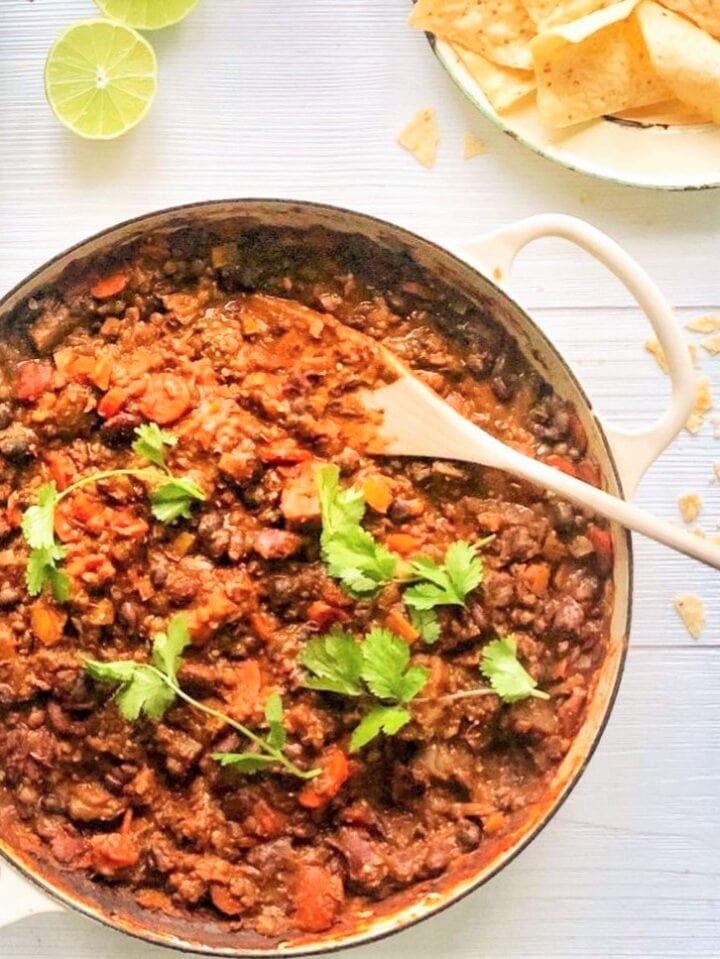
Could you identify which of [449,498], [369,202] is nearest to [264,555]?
[449,498]

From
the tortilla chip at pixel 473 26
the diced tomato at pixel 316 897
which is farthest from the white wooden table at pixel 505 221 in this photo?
the diced tomato at pixel 316 897

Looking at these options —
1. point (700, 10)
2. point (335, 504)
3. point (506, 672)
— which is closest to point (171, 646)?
point (335, 504)

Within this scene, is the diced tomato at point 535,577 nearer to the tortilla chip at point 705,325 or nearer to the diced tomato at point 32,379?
the tortilla chip at point 705,325

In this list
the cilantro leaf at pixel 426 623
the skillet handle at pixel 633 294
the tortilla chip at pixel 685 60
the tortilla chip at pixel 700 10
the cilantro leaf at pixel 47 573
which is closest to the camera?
Answer: the skillet handle at pixel 633 294

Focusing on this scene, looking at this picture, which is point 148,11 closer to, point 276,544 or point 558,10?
point 558,10

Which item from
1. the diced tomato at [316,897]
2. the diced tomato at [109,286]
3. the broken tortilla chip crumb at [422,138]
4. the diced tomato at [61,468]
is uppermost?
the diced tomato at [109,286]

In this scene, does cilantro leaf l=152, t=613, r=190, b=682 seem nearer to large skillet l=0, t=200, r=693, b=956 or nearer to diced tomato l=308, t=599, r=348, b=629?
diced tomato l=308, t=599, r=348, b=629
